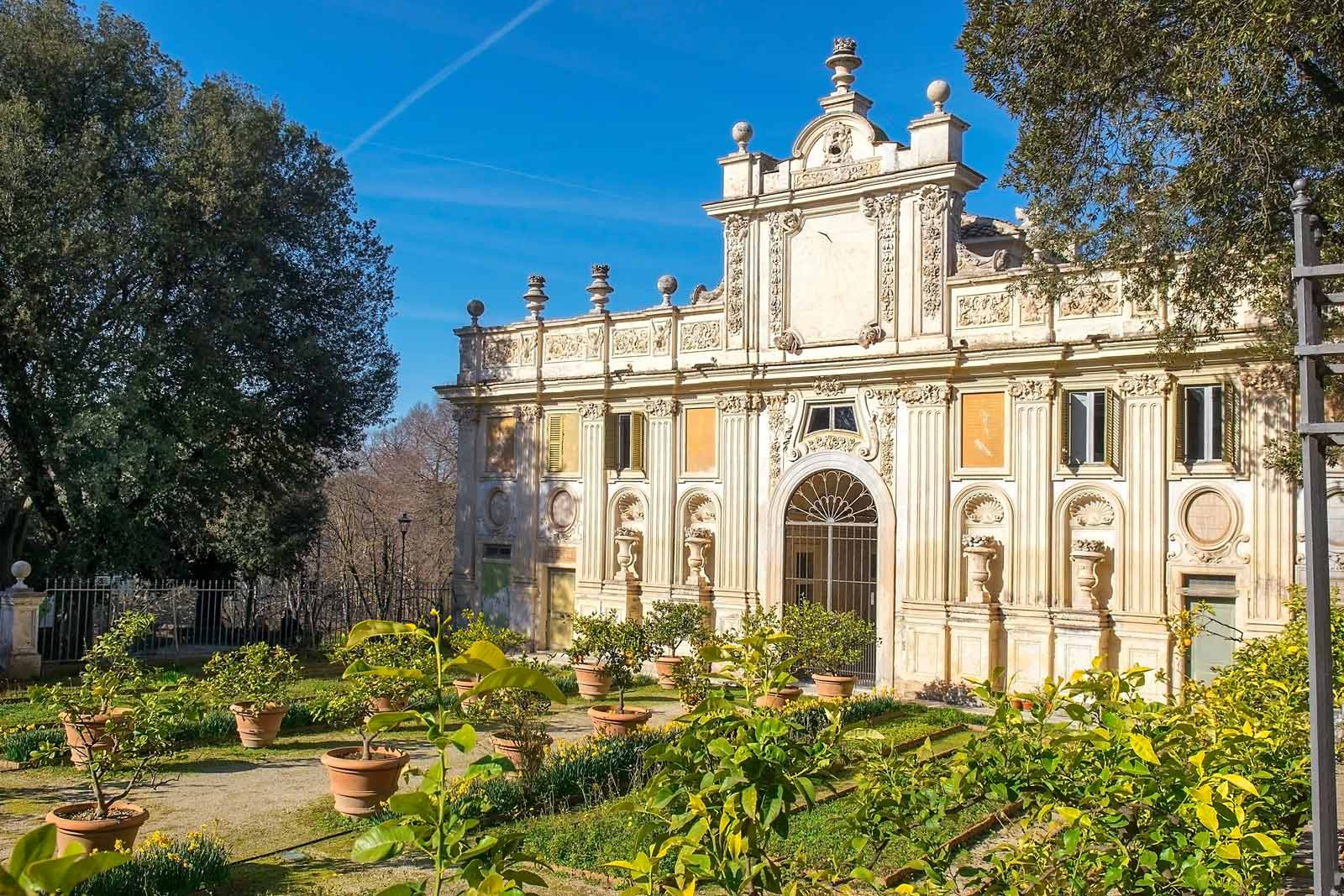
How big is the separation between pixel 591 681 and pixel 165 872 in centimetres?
1090

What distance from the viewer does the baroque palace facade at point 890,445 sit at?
16891 mm

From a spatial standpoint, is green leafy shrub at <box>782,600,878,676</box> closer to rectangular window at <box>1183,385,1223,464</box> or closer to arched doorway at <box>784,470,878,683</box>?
arched doorway at <box>784,470,878,683</box>

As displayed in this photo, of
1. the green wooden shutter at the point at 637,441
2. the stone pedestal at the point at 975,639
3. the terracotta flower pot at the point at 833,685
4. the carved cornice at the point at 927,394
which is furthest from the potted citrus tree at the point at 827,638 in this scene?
the green wooden shutter at the point at 637,441

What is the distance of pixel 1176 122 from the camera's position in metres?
10.7

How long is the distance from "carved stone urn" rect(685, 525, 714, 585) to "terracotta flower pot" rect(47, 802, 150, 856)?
43.7 ft

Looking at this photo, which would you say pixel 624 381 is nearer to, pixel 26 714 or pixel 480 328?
pixel 480 328

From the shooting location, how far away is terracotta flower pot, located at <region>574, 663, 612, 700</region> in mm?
18516

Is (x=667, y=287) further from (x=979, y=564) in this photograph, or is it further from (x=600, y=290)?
(x=979, y=564)

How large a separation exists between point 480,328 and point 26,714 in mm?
12553

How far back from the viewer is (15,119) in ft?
63.9

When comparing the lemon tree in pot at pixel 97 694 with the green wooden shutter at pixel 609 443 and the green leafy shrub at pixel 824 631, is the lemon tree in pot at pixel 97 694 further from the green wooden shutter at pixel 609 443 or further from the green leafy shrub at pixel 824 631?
the green wooden shutter at pixel 609 443

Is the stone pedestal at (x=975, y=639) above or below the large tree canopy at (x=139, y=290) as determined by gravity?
below

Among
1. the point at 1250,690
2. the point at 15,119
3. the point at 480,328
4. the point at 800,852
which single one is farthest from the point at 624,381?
the point at 800,852

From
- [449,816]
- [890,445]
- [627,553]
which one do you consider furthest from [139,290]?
[449,816]
